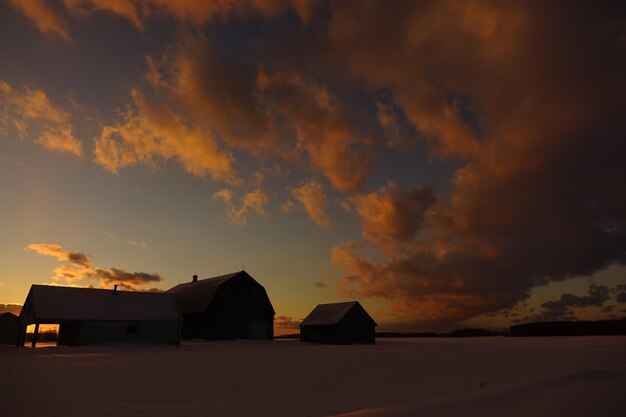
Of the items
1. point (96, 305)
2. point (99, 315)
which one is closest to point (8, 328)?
point (96, 305)

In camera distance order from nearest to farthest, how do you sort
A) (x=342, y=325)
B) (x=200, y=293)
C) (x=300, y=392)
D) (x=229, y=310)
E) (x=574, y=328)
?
1. (x=300, y=392)
2. (x=229, y=310)
3. (x=200, y=293)
4. (x=342, y=325)
5. (x=574, y=328)

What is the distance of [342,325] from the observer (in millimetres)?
54812

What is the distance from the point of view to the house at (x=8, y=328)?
49219 millimetres

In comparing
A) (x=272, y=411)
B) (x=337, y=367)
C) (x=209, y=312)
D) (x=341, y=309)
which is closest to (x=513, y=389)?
(x=272, y=411)

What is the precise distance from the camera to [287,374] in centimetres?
1791

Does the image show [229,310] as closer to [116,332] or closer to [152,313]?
[152,313]

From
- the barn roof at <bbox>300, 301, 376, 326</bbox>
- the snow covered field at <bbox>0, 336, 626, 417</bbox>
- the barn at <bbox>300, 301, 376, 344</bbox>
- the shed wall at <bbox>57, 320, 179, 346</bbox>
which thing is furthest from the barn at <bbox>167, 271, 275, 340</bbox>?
the snow covered field at <bbox>0, 336, 626, 417</bbox>

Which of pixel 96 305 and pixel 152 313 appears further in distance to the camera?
pixel 152 313

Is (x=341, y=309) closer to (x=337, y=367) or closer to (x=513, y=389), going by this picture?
(x=337, y=367)

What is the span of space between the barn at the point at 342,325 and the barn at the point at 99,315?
20423mm

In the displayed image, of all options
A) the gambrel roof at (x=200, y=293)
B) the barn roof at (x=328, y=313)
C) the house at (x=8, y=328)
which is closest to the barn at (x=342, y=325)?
the barn roof at (x=328, y=313)

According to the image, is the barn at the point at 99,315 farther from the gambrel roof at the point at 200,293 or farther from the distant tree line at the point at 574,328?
the distant tree line at the point at 574,328

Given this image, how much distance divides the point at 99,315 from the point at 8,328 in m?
18.2

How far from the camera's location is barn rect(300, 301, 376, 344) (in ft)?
180
